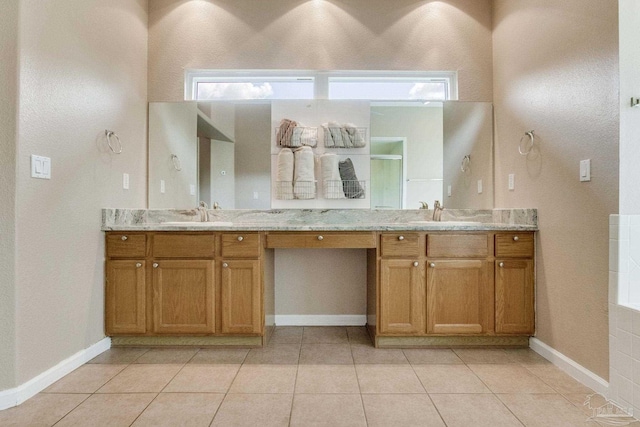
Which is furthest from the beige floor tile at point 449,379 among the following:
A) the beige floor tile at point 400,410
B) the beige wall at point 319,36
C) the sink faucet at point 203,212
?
the beige wall at point 319,36

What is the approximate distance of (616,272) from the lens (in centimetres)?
168

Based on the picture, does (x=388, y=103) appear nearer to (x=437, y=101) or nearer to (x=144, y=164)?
(x=437, y=101)

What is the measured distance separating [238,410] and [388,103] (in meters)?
2.44

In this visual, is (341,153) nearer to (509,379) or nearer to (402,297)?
(402,297)

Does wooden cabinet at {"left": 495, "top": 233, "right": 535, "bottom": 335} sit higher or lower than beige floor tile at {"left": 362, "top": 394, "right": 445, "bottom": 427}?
higher

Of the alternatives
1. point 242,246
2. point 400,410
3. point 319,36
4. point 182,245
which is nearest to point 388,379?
point 400,410

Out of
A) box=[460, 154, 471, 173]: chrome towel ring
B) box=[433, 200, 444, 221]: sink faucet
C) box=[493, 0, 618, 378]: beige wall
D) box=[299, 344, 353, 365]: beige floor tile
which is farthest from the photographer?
box=[460, 154, 471, 173]: chrome towel ring

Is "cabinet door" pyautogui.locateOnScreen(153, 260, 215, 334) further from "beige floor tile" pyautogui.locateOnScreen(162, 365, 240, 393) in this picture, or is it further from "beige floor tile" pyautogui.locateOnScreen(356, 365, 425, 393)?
"beige floor tile" pyautogui.locateOnScreen(356, 365, 425, 393)

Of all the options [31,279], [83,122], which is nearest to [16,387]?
[31,279]

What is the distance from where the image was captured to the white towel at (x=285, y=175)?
2895 mm

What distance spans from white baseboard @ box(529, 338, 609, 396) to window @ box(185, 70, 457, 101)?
1985mm

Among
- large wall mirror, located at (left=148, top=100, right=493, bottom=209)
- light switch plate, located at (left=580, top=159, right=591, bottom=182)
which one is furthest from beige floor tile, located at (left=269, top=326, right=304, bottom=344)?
light switch plate, located at (left=580, top=159, right=591, bottom=182)

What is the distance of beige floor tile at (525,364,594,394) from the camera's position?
182 cm

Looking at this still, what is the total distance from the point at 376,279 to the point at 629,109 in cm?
160
